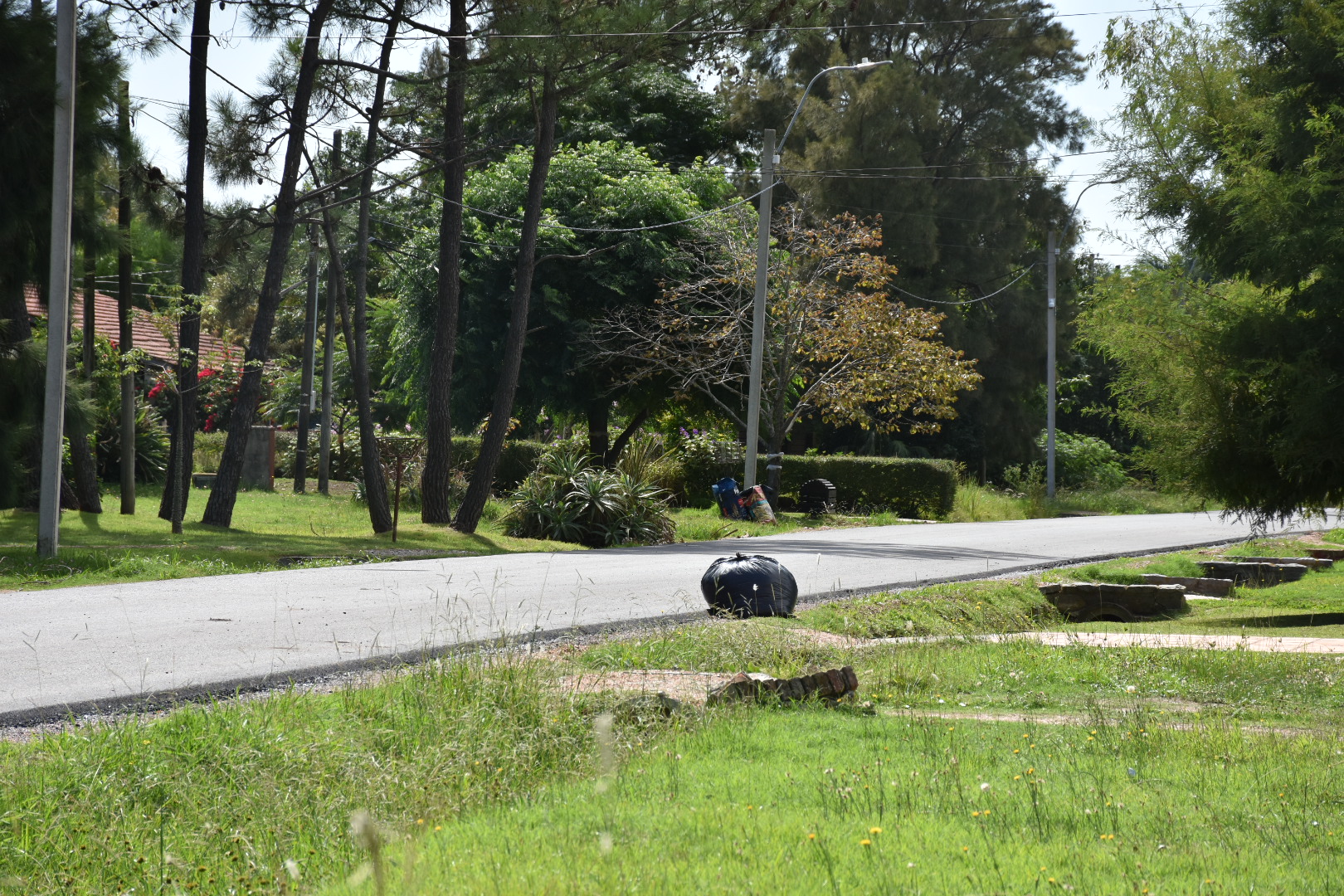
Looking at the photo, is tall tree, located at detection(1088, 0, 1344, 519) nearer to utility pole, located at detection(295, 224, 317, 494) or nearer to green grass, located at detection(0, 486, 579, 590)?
green grass, located at detection(0, 486, 579, 590)

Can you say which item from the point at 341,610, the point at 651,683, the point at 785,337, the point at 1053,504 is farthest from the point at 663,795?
the point at 1053,504

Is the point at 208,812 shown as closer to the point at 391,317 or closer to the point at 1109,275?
the point at 1109,275

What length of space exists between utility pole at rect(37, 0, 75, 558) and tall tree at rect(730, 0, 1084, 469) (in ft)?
94.5

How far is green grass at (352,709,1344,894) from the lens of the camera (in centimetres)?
408

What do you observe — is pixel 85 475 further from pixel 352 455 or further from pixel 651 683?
pixel 651 683

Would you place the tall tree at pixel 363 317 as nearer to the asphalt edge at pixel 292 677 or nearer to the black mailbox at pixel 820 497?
the black mailbox at pixel 820 497

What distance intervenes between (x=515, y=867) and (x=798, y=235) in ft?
94.7

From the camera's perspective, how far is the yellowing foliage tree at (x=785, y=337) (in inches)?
1144

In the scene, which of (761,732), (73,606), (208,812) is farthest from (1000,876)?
(73,606)

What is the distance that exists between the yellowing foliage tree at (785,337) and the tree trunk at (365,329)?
19.0 ft

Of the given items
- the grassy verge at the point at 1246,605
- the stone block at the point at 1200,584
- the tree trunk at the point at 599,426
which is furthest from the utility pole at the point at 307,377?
the stone block at the point at 1200,584

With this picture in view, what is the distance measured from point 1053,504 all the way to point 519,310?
18.8 metres

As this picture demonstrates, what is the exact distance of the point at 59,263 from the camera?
14.5 metres

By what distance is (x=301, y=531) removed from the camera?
21672mm
